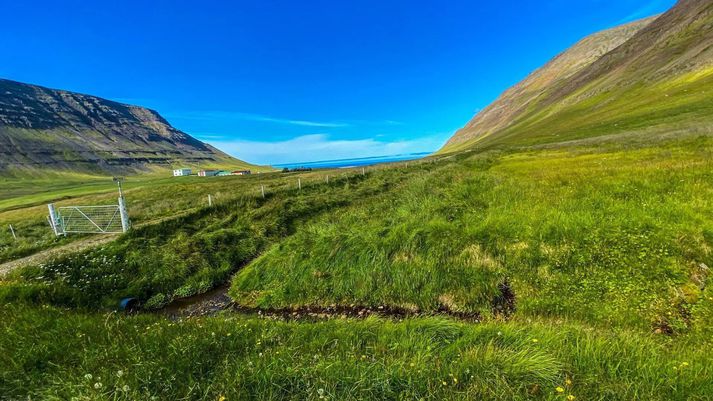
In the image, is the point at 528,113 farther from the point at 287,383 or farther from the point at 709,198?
the point at 287,383

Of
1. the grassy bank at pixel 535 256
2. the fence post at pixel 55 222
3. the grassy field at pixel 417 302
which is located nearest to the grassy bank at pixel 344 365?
the grassy field at pixel 417 302

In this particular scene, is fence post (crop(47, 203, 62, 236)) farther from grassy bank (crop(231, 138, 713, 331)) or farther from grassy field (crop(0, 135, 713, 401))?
grassy bank (crop(231, 138, 713, 331))

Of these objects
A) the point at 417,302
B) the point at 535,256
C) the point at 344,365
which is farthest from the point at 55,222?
the point at 535,256

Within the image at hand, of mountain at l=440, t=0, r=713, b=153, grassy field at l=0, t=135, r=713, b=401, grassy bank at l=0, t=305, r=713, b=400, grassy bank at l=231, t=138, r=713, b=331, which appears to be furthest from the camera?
mountain at l=440, t=0, r=713, b=153

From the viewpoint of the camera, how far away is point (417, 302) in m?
11.1

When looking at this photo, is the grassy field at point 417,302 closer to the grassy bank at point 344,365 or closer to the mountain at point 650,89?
the grassy bank at point 344,365

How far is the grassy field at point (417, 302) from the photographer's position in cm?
484

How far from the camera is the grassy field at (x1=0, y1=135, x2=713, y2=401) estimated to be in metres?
4.84

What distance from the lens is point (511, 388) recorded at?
4.62 metres

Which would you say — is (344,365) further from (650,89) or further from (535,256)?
(650,89)

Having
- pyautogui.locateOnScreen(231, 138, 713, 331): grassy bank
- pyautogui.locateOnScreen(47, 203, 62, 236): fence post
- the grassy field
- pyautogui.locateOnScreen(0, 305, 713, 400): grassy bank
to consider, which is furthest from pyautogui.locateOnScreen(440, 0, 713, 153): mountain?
pyautogui.locateOnScreen(47, 203, 62, 236): fence post

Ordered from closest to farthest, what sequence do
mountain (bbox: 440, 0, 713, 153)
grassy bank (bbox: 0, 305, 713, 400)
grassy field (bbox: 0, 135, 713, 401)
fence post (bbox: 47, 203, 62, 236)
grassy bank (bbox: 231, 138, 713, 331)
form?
grassy bank (bbox: 0, 305, 713, 400) → grassy field (bbox: 0, 135, 713, 401) → grassy bank (bbox: 231, 138, 713, 331) → fence post (bbox: 47, 203, 62, 236) → mountain (bbox: 440, 0, 713, 153)

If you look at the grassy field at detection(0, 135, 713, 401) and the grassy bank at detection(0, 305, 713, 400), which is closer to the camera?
the grassy bank at detection(0, 305, 713, 400)

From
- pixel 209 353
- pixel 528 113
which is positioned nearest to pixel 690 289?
pixel 209 353
